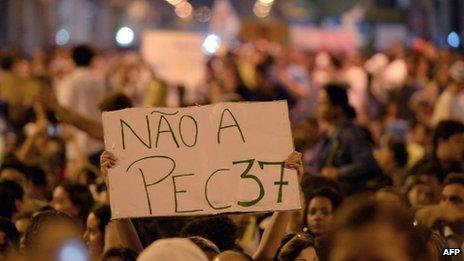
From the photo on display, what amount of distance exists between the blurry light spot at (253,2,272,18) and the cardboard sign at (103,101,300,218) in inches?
2581

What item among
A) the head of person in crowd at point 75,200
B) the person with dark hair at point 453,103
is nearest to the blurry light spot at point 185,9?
the person with dark hair at point 453,103

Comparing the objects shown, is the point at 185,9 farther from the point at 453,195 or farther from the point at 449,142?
the point at 453,195

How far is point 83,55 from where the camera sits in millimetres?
16469

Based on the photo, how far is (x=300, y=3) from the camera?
3376 inches

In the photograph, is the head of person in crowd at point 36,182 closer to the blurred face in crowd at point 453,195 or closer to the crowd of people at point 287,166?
the crowd of people at point 287,166

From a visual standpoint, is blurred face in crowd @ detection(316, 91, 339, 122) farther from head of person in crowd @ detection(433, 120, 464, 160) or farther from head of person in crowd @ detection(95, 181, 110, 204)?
head of person in crowd @ detection(95, 181, 110, 204)

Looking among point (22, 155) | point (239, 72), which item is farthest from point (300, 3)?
Answer: point (22, 155)

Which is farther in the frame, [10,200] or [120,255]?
[10,200]

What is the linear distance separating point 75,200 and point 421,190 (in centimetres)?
247

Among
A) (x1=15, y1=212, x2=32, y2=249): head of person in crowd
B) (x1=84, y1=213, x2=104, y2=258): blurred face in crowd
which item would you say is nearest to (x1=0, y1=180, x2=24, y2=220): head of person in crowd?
(x1=15, y1=212, x2=32, y2=249): head of person in crowd

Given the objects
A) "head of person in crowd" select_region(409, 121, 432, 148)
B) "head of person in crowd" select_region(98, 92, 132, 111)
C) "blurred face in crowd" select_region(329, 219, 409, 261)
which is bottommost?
"head of person in crowd" select_region(409, 121, 432, 148)

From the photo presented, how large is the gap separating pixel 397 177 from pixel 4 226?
644cm


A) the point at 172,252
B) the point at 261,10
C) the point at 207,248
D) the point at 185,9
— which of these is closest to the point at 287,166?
the point at 207,248

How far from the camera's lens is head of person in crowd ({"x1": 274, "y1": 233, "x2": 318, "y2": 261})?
7.70 metres
